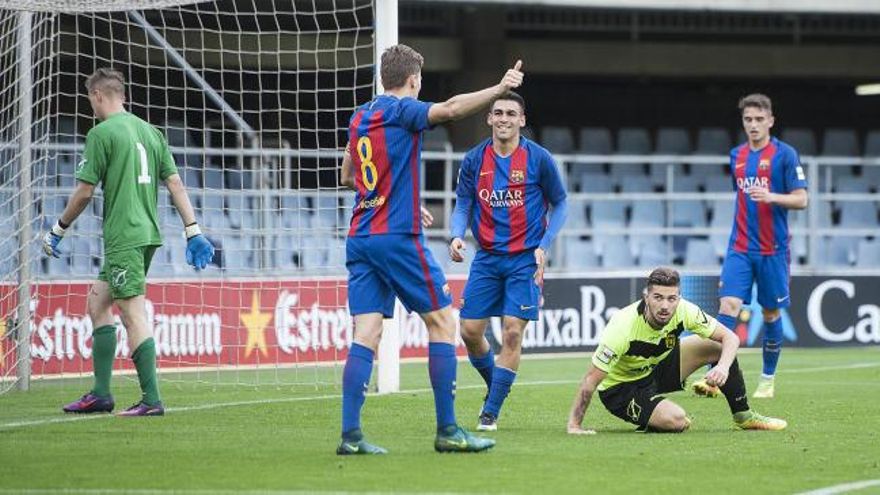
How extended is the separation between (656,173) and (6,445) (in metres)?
16.9

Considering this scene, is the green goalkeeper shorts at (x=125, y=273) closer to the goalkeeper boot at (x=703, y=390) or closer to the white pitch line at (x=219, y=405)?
the white pitch line at (x=219, y=405)

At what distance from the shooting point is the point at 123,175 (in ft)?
35.6

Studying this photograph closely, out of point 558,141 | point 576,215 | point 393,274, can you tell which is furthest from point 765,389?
point 558,141

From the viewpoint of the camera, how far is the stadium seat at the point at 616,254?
22.0 meters

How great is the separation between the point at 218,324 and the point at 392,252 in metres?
7.76

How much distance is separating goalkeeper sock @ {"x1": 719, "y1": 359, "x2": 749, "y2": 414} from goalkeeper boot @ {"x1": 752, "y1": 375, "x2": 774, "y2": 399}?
9.34 ft

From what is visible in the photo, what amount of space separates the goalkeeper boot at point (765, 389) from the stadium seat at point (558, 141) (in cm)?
1302

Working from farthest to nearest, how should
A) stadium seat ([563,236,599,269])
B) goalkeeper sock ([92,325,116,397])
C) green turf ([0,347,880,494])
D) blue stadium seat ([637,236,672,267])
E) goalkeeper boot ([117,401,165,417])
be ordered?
blue stadium seat ([637,236,672,267]) < stadium seat ([563,236,599,269]) < goalkeeper sock ([92,325,116,397]) < goalkeeper boot ([117,401,165,417]) < green turf ([0,347,880,494])

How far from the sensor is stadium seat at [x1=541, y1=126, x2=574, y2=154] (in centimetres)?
2591

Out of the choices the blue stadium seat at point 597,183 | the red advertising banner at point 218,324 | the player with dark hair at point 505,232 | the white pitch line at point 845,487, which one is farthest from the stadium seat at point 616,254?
the white pitch line at point 845,487

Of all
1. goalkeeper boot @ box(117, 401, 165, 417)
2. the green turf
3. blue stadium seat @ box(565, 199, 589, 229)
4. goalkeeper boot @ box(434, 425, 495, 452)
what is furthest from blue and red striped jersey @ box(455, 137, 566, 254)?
blue stadium seat @ box(565, 199, 589, 229)

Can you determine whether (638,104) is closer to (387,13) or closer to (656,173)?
(656,173)

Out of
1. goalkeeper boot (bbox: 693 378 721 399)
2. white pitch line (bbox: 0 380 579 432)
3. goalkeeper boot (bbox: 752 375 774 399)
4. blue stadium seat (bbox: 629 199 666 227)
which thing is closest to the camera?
white pitch line (bbox: 0 380 579 432)

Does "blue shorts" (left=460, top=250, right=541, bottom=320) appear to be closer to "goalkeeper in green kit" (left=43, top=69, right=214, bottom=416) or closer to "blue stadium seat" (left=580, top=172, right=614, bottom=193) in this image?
"goalkeeper in green kit" (left=43, top=69, right=214, bottom=416)
